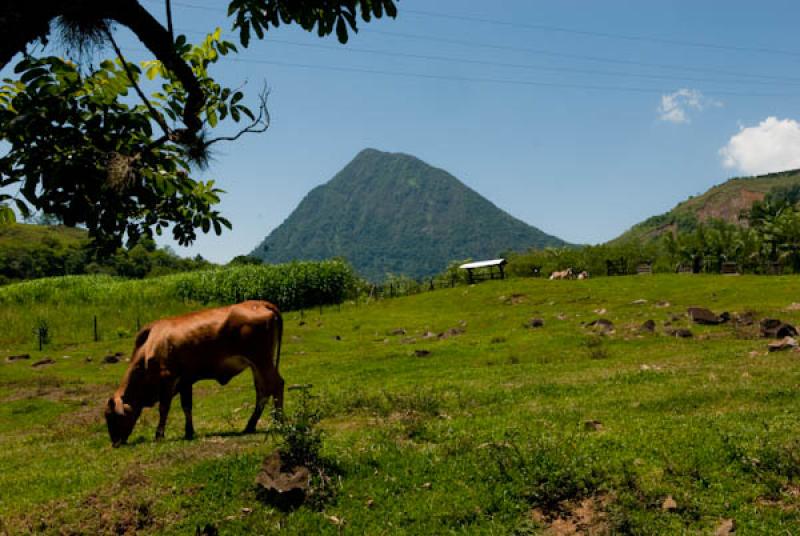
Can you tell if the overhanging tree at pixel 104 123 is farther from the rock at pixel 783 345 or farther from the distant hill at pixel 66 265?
the distant hill at pixel 66 265

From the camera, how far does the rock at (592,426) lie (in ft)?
40.4

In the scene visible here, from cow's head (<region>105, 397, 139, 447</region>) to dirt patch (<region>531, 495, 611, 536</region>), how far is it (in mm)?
9354

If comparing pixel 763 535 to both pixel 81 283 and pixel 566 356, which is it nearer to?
pixel 566 356

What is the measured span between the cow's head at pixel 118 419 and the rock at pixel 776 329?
21695 mm

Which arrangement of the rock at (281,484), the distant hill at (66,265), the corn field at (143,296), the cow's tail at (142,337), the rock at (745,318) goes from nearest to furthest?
the rock at (281,484) → the cow's tail at (142,337) → the rock at (745,318) → the corn field at (143,296) → the distant hill at (66,265)

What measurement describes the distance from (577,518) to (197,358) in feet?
28.3

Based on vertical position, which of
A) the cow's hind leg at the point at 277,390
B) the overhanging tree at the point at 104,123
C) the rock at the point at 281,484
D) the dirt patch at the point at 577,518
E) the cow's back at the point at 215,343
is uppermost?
the overhanging tree at the point at 104,123

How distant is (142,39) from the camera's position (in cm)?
576

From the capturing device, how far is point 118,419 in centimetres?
1388

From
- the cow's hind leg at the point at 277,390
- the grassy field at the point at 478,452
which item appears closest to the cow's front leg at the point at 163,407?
the grassy field at the point at 478,452

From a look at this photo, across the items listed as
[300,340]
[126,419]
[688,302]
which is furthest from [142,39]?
[688,302]

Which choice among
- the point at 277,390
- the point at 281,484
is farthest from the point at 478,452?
the point at 277,390

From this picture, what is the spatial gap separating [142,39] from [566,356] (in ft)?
68.0

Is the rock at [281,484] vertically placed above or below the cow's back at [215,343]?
below
